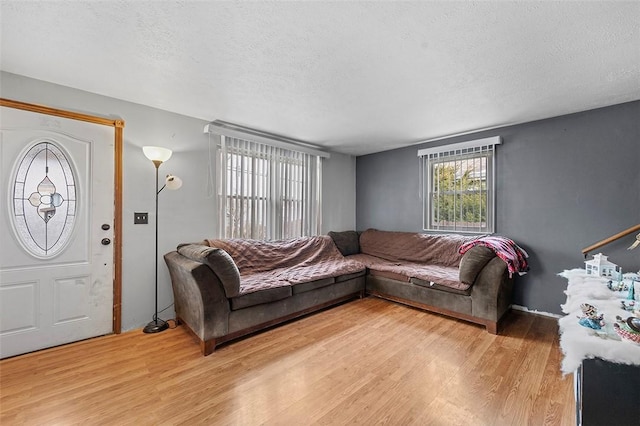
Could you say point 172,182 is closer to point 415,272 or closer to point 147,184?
point 147,184

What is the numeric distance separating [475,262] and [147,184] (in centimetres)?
358

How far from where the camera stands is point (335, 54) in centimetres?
192

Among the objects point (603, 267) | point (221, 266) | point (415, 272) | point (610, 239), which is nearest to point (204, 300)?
point (221, 266)

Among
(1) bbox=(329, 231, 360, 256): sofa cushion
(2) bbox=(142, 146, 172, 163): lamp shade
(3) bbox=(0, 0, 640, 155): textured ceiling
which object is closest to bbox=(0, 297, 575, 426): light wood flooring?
(2) bbox=(142, 146, 172, 163): lamp shade

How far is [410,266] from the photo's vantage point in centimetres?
371

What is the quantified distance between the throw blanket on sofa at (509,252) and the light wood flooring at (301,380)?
2.12ft

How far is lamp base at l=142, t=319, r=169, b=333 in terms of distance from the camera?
270 centimetres

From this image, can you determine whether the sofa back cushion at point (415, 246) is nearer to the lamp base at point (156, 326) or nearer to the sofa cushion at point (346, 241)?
the sofa cushion at point (346, 241)

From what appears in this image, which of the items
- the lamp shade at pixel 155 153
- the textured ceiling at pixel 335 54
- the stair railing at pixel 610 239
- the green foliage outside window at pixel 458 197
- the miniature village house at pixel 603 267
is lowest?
the miniature village house at pixel 603 267

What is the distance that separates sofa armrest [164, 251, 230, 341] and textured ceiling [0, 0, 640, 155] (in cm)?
164

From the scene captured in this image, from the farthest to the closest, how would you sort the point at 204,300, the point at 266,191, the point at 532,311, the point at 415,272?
the point at 266,191 → the point at 415,272 → the point at 532,311 → the point at 204,300

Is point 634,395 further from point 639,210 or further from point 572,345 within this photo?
point 639,210

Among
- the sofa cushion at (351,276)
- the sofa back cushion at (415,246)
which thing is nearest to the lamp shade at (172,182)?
the sofa cushion at (351,276)

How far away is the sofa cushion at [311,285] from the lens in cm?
294
